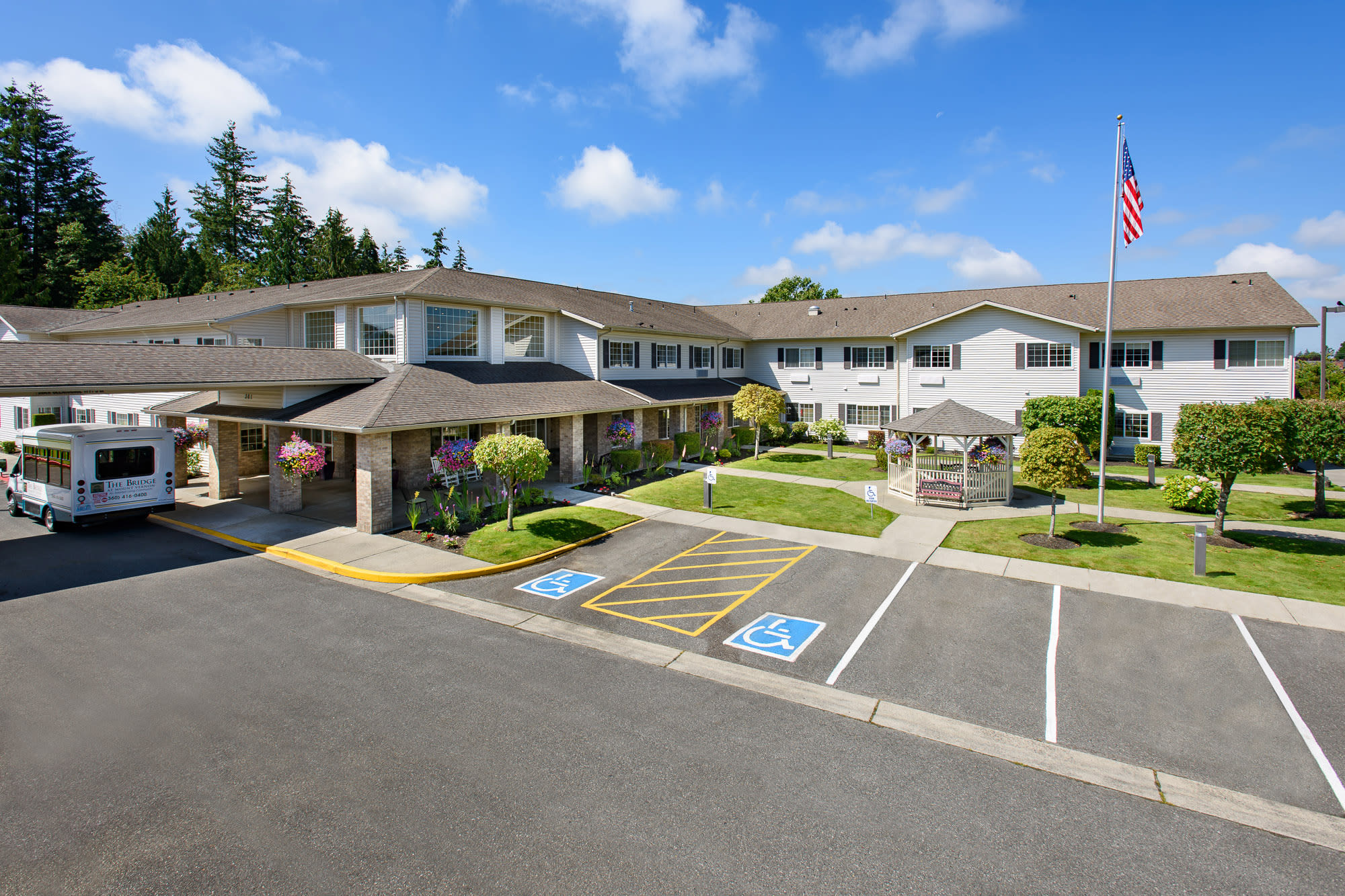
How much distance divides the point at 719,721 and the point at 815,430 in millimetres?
28218

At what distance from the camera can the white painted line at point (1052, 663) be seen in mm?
7930

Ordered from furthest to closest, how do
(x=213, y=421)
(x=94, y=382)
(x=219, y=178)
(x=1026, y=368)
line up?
(x=219, y=178) → (x=1026, y=368) → (x=213, y=421) → (x=94, y=382)

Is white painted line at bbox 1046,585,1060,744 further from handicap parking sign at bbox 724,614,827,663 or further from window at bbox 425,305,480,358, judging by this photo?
window at bbox 425,305,480,358

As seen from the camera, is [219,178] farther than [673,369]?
Yes

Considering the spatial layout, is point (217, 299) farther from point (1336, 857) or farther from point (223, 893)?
point (1336, 857)

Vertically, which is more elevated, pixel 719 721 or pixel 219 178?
pixel 219 178

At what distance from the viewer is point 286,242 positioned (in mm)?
51844

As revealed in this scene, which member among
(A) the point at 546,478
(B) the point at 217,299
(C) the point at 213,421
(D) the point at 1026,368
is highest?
(B) the point at 217,299

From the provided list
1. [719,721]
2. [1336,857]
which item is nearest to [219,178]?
[719,721]

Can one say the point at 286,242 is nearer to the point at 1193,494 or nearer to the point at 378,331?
the point at 378,331

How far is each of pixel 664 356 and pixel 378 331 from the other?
14.2 metres

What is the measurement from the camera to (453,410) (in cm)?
1812

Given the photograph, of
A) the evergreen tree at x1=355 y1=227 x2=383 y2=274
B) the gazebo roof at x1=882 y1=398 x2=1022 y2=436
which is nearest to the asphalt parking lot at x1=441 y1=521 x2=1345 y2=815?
the gazebo roof at x1=882 y1=398 x2=1022 y2=436

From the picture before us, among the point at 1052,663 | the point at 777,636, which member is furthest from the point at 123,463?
the point at 1052,663
